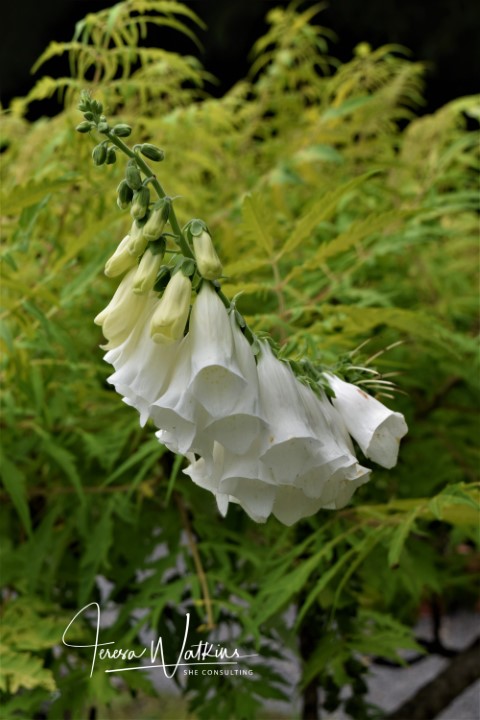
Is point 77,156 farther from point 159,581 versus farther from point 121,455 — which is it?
point 159,581

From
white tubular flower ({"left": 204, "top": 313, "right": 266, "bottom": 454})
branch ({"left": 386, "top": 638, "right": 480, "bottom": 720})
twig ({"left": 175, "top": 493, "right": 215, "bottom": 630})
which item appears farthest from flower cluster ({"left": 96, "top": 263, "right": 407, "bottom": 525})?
branch ({"left": 386, "top": 638, "right": 480, "bottom": 720})

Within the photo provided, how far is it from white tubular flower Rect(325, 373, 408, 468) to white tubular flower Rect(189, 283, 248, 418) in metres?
0.11

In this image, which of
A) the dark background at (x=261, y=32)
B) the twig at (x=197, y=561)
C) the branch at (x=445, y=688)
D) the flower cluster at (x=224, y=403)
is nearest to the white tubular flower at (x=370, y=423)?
the flower cluster at (x=224, y=403)

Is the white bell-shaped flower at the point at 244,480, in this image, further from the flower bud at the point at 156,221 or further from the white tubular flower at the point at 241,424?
the flower bud at the point at 156,221

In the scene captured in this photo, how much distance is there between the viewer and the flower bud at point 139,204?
492mm

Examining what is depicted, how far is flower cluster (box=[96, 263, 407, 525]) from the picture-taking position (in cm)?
48

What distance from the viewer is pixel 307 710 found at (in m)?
1.11

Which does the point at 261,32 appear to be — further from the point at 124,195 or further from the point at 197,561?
the point at 124,195

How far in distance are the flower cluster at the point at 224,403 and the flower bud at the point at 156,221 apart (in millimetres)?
26

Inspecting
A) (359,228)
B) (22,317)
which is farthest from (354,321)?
(22,317)

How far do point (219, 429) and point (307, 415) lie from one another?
0.07 m

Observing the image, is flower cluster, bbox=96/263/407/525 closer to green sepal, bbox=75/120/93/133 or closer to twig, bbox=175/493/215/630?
green sepal, bbox=75/120/93/133

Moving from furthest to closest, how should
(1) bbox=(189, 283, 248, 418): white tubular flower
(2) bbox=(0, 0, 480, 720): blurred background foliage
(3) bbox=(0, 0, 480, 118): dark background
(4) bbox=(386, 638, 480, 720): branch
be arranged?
1. (3) bbox=(0, 0, 480, 118): dark background
2. (4) bbox=(386, 638, 480, 720): branch
3. (2) bbox=(0, 0, 480, 720): blurred background foliage
4. (1) bbox=(189, 283, 248, 418): white tubular flower

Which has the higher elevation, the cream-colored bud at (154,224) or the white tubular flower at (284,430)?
the cream-colored bud at (154,224)
